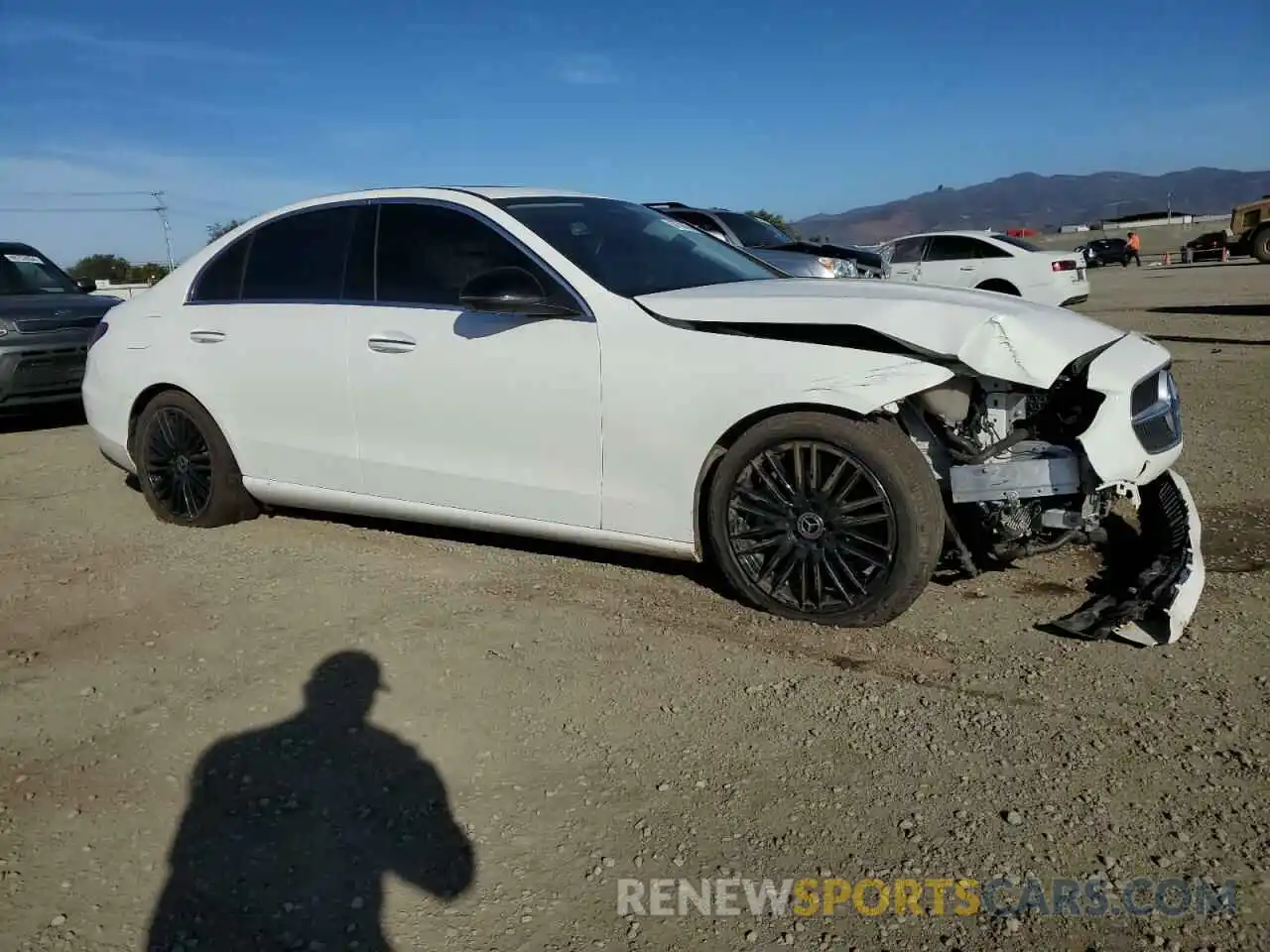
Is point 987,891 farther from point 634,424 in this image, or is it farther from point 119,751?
point 119,751

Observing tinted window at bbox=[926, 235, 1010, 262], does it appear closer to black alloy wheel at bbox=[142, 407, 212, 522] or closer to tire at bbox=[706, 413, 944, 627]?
black alloy wheel at bbox=[142, 407, 212, 522]

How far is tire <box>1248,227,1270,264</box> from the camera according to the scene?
24328 mm

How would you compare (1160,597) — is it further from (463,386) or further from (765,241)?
(765,241)

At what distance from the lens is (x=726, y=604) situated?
416cm

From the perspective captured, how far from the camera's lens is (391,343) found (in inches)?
181

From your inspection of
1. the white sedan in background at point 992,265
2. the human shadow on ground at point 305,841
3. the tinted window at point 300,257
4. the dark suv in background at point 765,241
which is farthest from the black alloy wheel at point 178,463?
the white sedan in background at point 992,265

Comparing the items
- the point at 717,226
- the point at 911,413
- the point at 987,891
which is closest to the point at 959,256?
the point at 717,226

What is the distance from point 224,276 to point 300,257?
21.0 inches

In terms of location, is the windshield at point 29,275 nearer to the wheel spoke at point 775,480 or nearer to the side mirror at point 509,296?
the side mirror at point 509,296

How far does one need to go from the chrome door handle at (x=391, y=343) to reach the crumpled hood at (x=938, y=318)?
109 cm

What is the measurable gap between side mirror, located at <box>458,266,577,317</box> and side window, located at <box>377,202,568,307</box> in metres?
0.20

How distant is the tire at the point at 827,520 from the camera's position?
11.9 ft

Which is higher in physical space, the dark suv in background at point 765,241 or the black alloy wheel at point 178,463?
the dark suv in background at point 765,241

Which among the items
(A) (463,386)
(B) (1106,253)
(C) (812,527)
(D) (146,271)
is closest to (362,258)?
(A) (463,386)
